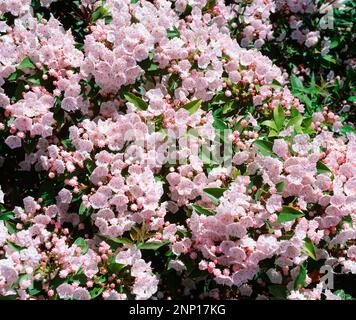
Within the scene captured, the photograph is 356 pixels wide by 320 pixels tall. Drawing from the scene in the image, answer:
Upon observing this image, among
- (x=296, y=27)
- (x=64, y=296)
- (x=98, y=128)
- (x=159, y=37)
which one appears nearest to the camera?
(x=64, y=296)

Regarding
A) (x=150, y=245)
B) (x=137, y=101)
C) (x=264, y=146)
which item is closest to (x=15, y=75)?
(x=137, y=101)

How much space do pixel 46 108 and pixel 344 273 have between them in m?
2.04

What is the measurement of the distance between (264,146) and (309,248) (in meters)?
0.67

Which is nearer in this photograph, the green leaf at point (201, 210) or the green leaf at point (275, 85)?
the green leaf at point (201, 210)

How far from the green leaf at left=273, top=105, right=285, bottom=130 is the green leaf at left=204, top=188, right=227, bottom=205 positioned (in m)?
0.68

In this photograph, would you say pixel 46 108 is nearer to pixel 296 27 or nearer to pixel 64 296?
pixel 64 296

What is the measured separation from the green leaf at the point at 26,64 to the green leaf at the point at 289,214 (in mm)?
1780

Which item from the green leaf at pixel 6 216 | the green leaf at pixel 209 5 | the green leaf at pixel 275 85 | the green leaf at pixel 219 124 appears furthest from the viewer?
the green leaf at pixel 209 5

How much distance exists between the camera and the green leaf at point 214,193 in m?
3.10

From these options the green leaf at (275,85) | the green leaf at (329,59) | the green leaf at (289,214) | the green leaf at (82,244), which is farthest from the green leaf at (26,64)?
the green leaf at (329,59)

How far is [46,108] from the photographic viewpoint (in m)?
3.43

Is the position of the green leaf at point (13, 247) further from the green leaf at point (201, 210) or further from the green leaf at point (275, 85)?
the green leaf at point (275, 85)
